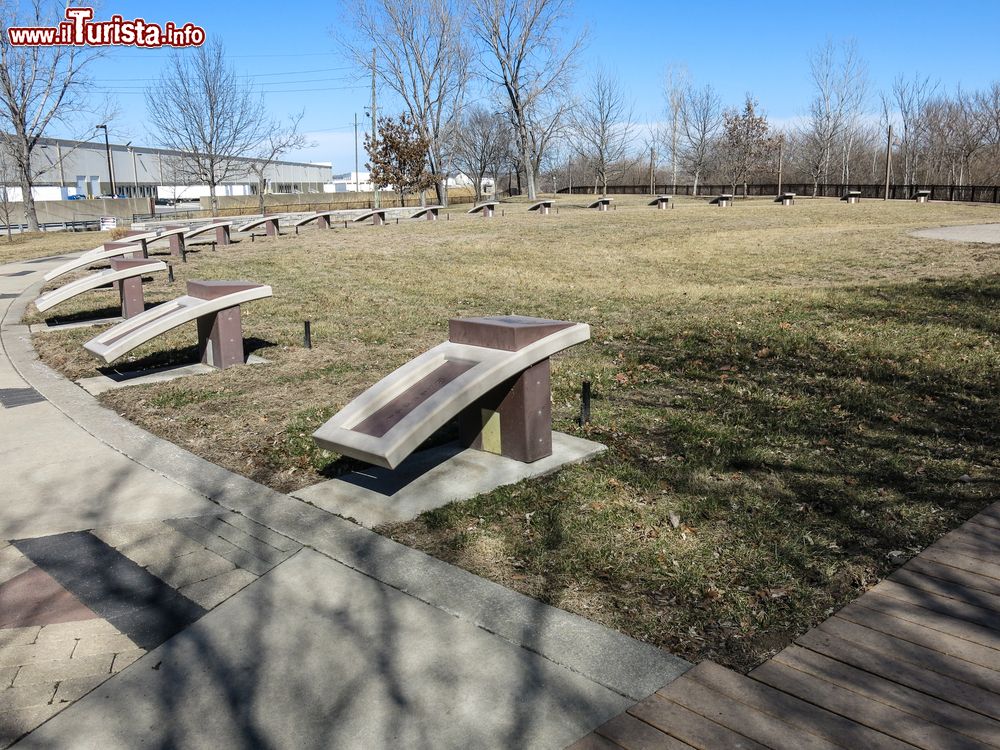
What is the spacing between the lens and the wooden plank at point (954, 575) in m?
3.92

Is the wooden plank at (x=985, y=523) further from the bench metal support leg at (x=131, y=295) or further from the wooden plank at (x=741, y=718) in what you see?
the bench metal support leg at (x=131, y=295)

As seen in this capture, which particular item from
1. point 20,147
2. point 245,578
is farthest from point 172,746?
point 20,147

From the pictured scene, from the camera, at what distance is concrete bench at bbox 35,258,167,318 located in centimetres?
1138

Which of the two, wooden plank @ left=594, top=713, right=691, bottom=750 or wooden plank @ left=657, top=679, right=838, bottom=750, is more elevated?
wooden plank @ left=657, top=679, right=838, bottom=750

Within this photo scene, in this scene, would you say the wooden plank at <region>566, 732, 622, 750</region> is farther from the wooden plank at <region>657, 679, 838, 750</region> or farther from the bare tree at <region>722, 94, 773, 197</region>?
the bare tree at <region>722, 94, 773, 197</region>

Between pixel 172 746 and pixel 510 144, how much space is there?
8909cm

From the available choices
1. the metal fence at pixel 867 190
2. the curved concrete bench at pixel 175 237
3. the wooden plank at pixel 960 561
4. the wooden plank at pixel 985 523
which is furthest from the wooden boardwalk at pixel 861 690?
the metal fence at pixel 867 190

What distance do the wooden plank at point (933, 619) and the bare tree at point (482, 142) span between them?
79.4 metres

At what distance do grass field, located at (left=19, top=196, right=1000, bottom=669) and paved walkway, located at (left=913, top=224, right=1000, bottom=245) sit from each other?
3193 millimetres

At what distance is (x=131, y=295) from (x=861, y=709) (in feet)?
39.1

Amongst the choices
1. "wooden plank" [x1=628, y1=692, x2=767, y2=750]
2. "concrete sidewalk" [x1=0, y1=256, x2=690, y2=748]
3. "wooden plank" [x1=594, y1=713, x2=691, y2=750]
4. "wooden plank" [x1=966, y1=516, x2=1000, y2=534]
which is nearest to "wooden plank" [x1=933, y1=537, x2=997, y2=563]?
"wooden plank" [x1=966, y1=516, x2=1000, y2=534]

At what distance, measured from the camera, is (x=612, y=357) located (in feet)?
31.1

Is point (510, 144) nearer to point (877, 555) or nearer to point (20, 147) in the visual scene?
point (20, 147)

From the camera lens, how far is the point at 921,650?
3.38 metres
